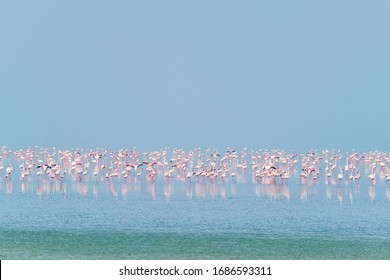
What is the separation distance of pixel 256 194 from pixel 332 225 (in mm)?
8881

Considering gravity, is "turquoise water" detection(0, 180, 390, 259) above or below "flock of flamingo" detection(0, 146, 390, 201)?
below

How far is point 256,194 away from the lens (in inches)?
1516

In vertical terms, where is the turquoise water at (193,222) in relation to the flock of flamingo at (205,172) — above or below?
below

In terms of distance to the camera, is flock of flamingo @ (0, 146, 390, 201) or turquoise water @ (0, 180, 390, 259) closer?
turquoise water @ (0, 180, 390, 259)

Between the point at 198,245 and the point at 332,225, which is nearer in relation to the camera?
the point at 198,245

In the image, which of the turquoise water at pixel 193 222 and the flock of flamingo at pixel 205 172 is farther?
the flock of flamingo at pixel 205 172

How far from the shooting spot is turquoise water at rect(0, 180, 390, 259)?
25.2 metres

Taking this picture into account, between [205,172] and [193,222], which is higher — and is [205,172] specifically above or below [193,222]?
above

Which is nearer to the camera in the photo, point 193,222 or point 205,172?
point 193,222

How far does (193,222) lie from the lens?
30094 millimetres

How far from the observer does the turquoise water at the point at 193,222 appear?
2520 centimetres

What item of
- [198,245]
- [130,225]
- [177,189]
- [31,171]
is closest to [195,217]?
[130,225]
